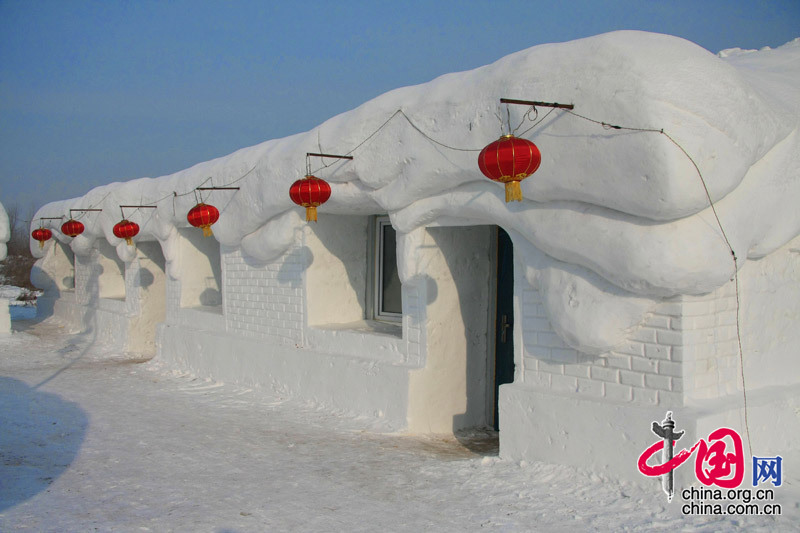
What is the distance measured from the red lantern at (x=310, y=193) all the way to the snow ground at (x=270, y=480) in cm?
230

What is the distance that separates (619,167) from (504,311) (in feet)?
9.70

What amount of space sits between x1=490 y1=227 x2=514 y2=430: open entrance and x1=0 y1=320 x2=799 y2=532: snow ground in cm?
104

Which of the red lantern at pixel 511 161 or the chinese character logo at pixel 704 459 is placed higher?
the red lantern at pixel 511 161

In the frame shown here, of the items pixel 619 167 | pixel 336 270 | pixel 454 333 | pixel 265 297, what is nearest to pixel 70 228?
pixel 265 297

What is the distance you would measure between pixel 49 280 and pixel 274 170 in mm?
12074

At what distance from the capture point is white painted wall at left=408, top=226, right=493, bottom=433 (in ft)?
23.1

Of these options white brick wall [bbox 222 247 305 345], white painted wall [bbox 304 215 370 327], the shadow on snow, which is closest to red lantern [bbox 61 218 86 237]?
the shadow on snow

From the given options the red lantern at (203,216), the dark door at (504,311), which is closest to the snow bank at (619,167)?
the dark door at (504,311)

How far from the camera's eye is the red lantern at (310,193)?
277 inches

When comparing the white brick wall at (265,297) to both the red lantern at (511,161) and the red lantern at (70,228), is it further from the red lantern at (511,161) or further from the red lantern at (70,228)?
the red lantern at (511,161)

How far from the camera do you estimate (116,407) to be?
8383 mm

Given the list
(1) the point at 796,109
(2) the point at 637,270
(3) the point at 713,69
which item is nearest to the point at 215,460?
(2) the point at 637,270

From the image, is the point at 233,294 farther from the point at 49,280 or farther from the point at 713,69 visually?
the point at 49,280

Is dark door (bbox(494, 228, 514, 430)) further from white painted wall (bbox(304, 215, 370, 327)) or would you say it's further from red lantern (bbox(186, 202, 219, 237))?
red lantern (bbox(186, 202, 219, 237))
